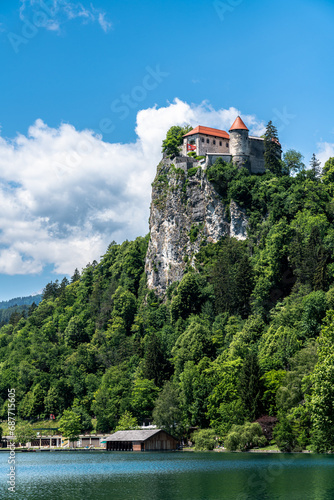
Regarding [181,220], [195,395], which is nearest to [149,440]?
[195,395]

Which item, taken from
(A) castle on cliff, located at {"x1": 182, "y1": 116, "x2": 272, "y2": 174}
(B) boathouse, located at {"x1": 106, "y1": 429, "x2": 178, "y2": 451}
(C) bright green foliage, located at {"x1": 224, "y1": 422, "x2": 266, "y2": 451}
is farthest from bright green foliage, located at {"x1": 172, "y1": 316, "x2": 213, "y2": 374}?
(A) castle on cliff, located at {"x1": 182, "y1": 116, "x2": 272, "y2": 174}

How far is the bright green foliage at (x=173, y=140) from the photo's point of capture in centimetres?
14088

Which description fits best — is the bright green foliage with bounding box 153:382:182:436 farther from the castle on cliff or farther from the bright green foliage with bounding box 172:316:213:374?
the castle on cliff

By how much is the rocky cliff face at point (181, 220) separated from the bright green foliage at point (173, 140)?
98.5 inches

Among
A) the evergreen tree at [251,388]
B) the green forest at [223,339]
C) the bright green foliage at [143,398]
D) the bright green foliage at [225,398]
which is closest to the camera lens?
the green forest at [223,339]

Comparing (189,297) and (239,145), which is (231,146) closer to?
(239,145)

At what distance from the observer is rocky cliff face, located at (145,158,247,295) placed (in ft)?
418

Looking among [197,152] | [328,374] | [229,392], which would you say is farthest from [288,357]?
[197,152]

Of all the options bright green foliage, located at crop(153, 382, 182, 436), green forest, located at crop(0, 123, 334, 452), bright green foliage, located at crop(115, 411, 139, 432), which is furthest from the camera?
bright green foliage, located at crop(115, 411, 139, 432)

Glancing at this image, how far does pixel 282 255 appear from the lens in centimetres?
10350

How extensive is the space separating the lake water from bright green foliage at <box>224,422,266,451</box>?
7.49 metres

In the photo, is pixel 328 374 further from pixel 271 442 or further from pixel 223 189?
pixel 223 189

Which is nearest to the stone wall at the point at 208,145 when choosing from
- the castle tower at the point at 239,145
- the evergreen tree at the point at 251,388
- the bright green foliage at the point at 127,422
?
the castle tower at the point at 239,145

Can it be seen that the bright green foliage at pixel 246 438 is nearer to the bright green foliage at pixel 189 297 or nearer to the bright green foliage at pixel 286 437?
the bright green foliage at pixel 286 437
